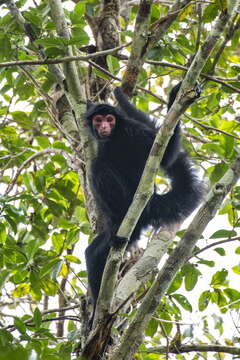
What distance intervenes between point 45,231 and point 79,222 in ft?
1.90

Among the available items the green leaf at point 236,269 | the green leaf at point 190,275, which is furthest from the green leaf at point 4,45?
the green leaf at point 236,269

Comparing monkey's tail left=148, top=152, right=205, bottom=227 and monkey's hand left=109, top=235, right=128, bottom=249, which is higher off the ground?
monkey's tail left=148, top=152, right=205, bottom=227

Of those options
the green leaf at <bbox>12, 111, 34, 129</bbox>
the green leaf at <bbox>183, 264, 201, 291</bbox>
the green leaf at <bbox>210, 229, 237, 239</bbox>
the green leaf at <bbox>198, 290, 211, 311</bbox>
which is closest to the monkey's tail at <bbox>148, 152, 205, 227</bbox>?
the green leaf at <bbox>183, 264, 201, 291</bbox>

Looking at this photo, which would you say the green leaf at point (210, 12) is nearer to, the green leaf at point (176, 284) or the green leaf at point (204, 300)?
the green leaf at point (176, 284)

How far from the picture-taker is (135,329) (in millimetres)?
4645

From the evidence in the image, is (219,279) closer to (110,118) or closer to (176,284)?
(176,284)

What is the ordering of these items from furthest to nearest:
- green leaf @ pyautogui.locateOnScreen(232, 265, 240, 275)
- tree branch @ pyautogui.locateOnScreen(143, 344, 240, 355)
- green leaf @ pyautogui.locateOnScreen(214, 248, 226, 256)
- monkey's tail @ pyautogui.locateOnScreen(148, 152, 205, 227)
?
monkey's tail @ pyautogui.locateOnScreen(148, 152, 205, 227) → green leaf @ pyautogui.locateOnScreen(232, 265, 240, 275) → green leaf @ pyautogui.locateOnScreen(214, 248, 226, 256) → tree branch @ pyautogui.locateOnScreen(143, 344, 240, 355)

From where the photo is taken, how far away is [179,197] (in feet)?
24.9

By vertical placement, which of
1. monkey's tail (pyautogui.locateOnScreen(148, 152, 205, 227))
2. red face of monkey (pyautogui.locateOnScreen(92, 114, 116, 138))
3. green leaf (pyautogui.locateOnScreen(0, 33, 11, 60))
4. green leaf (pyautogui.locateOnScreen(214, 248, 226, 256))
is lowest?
green leaf (pyautogui.locateOnScreen(214, 248, 226, 256))

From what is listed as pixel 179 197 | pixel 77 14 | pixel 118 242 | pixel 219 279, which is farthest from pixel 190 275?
pixel 77 14

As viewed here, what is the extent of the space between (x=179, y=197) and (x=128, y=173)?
37.4 inches

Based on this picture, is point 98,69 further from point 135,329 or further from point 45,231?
point 135,329

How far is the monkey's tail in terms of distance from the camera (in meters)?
7.53

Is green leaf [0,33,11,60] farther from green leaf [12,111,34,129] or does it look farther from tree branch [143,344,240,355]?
tree branch [143,344,240,355]
